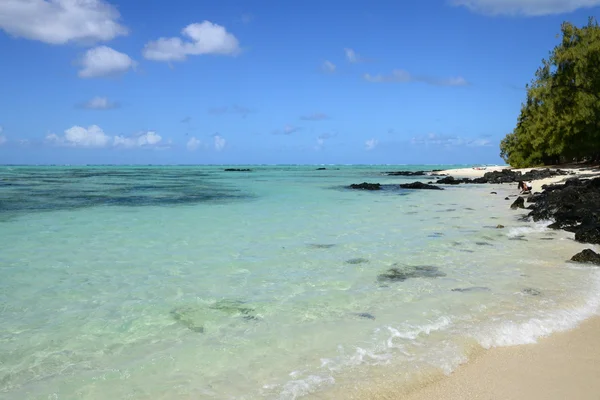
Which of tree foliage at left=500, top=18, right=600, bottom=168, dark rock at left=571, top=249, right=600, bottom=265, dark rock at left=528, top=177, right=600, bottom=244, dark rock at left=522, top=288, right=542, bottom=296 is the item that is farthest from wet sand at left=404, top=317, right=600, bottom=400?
tree foliage at left=500, top=18, right=600, bottom=168

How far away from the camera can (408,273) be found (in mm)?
9805

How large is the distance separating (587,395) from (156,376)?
461 cm

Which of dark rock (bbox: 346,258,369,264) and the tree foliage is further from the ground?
the tree foliage

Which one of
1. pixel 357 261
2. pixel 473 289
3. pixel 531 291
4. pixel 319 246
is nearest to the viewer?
pixel 531 291

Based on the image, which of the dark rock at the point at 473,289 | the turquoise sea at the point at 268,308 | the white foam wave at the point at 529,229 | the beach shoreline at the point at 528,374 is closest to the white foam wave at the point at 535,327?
the turquoise sea at the point at 268,308

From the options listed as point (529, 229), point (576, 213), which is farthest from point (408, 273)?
point (576, 213)

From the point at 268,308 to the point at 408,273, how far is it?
370 centimetres

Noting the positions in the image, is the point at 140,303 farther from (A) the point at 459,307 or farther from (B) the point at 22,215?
(B) the point at 22,215

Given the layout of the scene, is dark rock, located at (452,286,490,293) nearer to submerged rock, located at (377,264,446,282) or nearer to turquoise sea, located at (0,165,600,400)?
turquoise sea, located at (0,165,600,400)

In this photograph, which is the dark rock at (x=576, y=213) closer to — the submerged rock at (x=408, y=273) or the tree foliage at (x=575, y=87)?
the submerged rock at (x=408, y=273)

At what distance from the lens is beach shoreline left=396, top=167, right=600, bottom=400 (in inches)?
180

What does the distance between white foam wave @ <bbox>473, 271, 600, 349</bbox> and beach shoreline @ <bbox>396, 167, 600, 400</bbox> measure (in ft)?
0.48

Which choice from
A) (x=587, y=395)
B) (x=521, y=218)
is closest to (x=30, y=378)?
(x=587, y=395)

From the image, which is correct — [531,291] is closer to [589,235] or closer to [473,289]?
[473,289]
